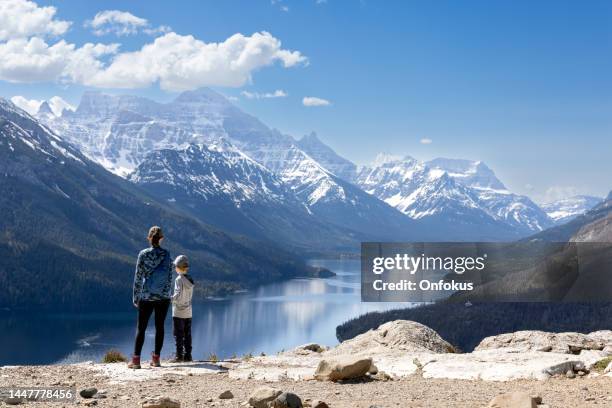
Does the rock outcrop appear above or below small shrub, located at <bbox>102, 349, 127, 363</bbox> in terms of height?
above

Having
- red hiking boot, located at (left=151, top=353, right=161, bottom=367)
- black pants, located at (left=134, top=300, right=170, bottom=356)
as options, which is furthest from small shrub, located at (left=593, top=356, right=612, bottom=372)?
red hiking boot, located at (left=151, top=353, right=161, bottom=367)

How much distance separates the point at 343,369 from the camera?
46.1 ft

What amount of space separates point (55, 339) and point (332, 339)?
266 ft

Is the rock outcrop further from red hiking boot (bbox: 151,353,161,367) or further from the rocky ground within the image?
red hiking boot (bbox: 151,353,161,367)

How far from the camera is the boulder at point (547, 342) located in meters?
19.5

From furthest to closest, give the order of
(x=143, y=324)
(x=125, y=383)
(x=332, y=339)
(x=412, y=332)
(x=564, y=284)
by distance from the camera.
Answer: (x=332, y=339)
(x=564, y=284)
(x=412, y=332)
(x=143, y=324)
(x=125, y=383)

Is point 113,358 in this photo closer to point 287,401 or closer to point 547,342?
point 287,401

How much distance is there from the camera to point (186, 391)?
43.4 ft

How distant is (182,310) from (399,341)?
20.9 feet

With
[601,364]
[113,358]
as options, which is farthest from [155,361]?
[601,364]

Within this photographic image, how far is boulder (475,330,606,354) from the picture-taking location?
19.5 meters

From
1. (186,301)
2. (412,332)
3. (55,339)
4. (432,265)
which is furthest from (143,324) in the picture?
(55,339)

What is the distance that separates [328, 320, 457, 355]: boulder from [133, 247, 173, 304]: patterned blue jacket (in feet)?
19.4

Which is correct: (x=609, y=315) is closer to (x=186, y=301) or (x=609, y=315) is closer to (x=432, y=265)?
(x=432, y=265)
